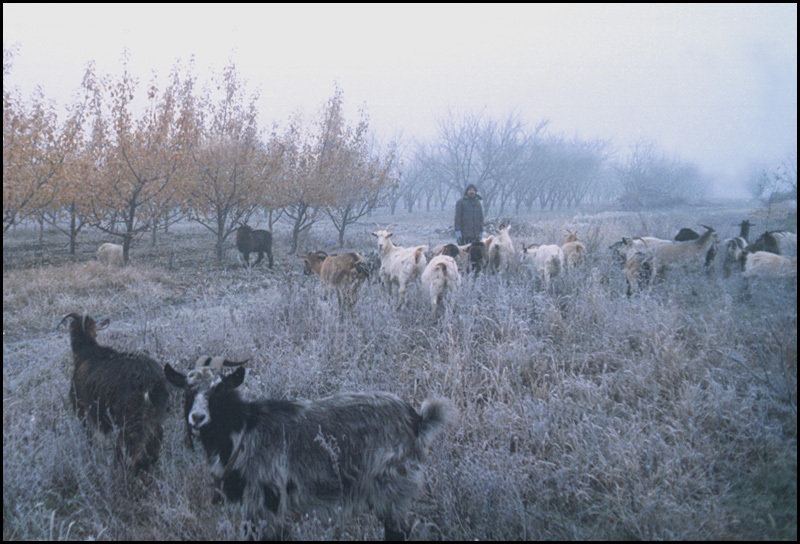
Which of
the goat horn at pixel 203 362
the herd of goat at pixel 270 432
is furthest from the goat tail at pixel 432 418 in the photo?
the goat horn at pixel 203 362

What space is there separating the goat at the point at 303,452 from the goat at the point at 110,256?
5304 millimetres

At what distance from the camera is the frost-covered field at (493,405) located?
92.5 inches

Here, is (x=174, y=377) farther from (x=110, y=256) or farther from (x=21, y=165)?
(x=110, y=256)

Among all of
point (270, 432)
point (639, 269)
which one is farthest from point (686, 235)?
point (270, 432)

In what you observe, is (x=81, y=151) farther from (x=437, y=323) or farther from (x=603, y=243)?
(x=603, y=243)

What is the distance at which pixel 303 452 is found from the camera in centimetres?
244

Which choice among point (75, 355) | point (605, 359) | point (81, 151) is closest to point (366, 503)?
point (75, 355)

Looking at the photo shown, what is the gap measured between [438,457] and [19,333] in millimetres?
3928

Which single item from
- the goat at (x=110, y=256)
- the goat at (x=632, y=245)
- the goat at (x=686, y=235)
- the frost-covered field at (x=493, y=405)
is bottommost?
the frost-covered field at (x=493, y=405)

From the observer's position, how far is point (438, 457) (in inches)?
115

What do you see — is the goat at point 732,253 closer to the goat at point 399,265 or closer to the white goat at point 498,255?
the white goat at point 498,255

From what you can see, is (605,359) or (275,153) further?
(275,153)

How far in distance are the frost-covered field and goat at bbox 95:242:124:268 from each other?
53 cm

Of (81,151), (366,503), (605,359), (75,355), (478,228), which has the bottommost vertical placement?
(366,503)
